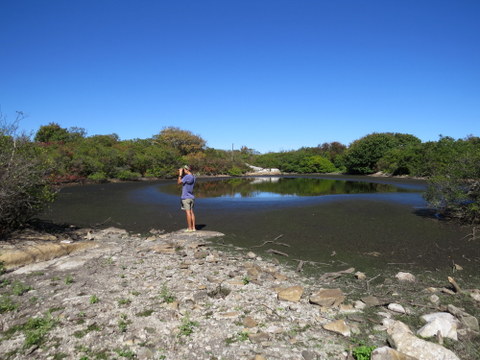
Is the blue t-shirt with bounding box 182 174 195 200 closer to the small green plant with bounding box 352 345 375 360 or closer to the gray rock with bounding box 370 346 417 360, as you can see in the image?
the small green plant with bounding box 352 345 375 360

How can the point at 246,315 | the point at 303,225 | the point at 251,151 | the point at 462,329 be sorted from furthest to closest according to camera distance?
the point at 251,151 → the point at 303,225 → the point at 246,315 → the point at 462,329

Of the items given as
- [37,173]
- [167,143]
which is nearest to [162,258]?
[37,173]

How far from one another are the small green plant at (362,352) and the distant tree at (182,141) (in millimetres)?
58420

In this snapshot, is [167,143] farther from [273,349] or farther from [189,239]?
[273,349]

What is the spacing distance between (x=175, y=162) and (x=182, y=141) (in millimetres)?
18329

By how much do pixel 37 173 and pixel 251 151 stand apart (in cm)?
8375

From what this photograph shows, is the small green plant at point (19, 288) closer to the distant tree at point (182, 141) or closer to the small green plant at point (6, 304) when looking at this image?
the small green plant at point (6, 304)

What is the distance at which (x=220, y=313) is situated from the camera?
Result: 417 cm

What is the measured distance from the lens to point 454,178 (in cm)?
1048

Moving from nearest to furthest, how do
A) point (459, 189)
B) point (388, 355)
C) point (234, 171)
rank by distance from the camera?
1. point (388, 355)
2. point (459, 189)
3. point (234, 171)

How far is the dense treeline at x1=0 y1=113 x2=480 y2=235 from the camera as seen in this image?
771 cm

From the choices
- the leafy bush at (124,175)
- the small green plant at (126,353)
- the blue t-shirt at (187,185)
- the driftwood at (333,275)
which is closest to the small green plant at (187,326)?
Result: the small green plant at (126,353)

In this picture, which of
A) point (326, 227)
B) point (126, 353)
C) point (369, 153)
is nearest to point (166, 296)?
point (126, 353)

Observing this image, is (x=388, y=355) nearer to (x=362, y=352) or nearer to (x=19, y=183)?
(x=362, y=352)
